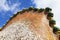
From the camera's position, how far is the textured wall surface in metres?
12.0

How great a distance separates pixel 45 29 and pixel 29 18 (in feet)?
5.12

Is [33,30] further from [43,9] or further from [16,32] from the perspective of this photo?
[43,9]

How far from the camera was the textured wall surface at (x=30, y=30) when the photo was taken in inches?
473

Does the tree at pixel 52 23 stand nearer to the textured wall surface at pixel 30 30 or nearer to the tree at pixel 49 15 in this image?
the textured wall surface at pixel 30 30

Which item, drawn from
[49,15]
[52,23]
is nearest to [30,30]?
[52,23]

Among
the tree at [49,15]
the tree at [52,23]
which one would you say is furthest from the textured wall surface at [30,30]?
the tree at [49,15]

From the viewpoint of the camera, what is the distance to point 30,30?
12.7 meters

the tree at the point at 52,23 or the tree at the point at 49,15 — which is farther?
the tree at the point at 49,15

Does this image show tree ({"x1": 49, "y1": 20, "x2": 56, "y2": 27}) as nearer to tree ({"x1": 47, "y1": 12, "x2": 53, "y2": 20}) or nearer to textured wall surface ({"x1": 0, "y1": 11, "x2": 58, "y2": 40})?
textured wall surface ({"x1": 0, "y1": 11, "x2": 58, "y2": 40})

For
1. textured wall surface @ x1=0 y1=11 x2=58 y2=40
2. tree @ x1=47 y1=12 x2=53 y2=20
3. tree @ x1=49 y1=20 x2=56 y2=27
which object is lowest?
textured wall surface @ x1=0 y1=11 x2=58 y2=40

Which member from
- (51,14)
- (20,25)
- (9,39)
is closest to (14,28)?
(20,25)

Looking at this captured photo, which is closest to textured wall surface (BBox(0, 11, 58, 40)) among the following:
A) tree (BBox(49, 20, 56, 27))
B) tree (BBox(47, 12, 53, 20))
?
tree (BBox(49, 20, 56, 27))

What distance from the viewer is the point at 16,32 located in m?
12.4

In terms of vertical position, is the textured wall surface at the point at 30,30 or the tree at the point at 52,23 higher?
the tree at the point at 52,23
